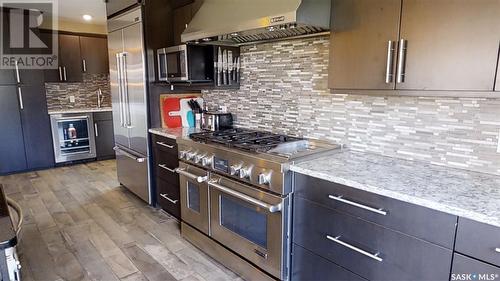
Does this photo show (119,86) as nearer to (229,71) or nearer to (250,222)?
(229,71)

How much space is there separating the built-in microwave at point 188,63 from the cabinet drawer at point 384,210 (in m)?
1.53

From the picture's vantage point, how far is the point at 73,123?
5.18m

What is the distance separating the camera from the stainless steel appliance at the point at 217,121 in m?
2.99

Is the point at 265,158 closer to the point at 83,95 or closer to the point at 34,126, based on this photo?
the point at 34,126

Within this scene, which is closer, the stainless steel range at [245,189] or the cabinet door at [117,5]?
the stainless steel range at [245,189]

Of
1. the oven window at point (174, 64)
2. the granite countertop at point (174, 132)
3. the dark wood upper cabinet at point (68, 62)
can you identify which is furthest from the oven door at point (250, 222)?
the dark wood upper cabinet at point (68, 62)

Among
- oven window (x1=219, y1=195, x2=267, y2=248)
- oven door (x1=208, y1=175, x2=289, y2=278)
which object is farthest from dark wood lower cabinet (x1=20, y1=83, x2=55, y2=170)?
oven window (x1=219, y1=195, x2=267, y2=248)

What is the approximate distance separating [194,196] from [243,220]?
60 centimetres

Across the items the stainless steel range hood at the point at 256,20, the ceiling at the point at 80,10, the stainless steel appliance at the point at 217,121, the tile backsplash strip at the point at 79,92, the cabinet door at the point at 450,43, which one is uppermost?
the ceiling at the point at 80,10

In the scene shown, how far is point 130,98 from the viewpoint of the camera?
349cm

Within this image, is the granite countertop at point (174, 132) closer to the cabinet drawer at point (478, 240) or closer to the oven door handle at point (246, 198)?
the oven door handle at point (246, 198)

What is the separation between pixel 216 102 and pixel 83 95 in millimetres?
3692

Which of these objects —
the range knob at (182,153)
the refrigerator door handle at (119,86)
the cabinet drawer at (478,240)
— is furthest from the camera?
the refrigerator door handle at (119,86)
